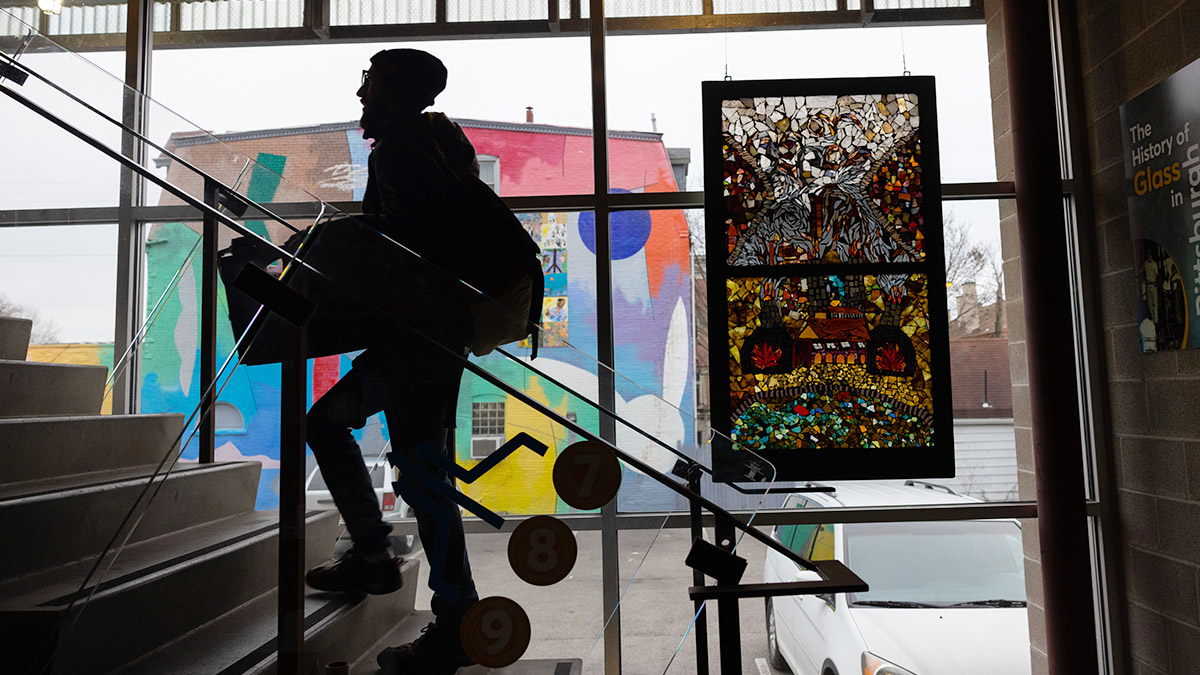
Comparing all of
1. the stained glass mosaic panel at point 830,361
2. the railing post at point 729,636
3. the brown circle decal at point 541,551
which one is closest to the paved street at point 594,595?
the brown circle decal at point 541,551

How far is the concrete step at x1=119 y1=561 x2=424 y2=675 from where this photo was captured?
1219mm

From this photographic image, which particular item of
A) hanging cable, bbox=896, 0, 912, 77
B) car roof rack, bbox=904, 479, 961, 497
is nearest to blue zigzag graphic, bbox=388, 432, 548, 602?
car roof rack, bbox=904, 479, 961, 497

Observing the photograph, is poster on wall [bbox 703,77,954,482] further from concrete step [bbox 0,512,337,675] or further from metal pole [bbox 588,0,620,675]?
concrete step [bbox 0,512,337,675]

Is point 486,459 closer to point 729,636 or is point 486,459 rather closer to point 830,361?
point 729,636

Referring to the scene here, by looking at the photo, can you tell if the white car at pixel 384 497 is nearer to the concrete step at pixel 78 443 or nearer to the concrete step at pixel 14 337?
the concrete step at pixel 78 443

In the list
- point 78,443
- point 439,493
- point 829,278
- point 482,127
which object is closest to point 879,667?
point 829,278

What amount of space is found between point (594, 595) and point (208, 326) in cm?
96

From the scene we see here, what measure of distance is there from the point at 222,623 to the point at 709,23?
115 inches

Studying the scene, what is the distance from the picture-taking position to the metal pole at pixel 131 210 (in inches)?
57.7

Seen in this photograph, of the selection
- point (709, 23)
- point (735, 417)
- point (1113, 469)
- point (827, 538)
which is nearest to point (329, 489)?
point (735, 417)

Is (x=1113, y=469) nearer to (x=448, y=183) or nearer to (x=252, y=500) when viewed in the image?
(x=448, y=183)

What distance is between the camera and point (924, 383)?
9.34ft

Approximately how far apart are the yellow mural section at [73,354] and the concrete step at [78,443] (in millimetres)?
121

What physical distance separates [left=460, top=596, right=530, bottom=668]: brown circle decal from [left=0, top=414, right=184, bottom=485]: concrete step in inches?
32.2
